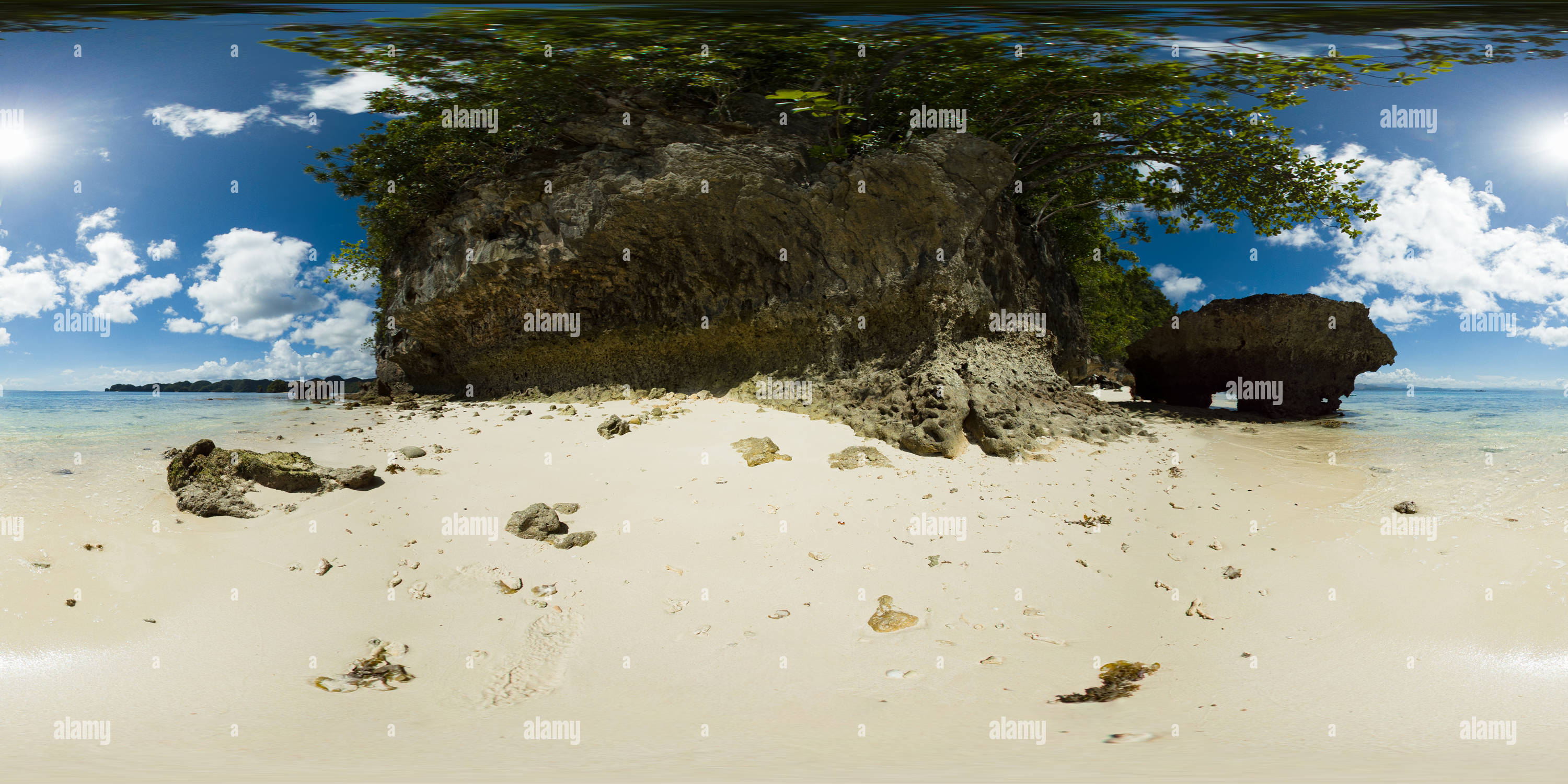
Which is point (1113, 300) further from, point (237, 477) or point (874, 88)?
point (237, 477)

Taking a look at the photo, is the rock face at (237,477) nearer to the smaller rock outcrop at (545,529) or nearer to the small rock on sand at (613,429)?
the smaller rock outcrop at (545,529)

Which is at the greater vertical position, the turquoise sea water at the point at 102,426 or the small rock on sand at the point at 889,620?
the turquoise sea water at the point at 102,426

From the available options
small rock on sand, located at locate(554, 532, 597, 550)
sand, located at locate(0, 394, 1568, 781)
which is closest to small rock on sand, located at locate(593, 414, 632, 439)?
sand, located at locate(0, 394, 1568, 781)

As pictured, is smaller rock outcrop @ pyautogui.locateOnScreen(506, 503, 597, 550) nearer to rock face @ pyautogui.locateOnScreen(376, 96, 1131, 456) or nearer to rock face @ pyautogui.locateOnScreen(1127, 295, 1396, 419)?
rock face @ pyautogui.locateOnScreen(376, 96, 1131, 456)

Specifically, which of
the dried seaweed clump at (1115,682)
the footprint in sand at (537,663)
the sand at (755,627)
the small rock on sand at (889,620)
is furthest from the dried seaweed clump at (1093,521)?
the footprint in sand at (537,663)

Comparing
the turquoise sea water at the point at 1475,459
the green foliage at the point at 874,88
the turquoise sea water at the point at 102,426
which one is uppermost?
the green foliage at the point at 874,88

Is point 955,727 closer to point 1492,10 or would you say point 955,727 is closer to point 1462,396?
point 1492,10

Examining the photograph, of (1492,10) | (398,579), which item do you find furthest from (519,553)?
(1492,10)
